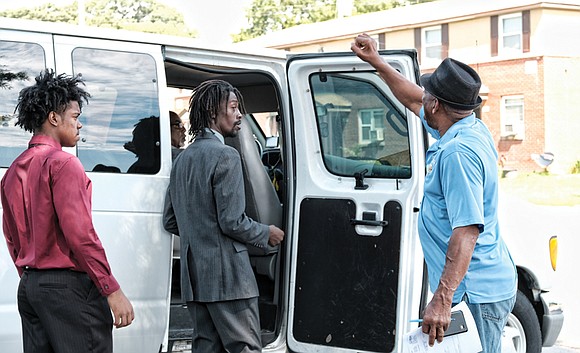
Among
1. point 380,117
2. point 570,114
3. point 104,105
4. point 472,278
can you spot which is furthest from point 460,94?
point 570,114

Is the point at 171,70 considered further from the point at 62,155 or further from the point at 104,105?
the point at 62,155

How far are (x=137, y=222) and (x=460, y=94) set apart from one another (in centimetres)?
204

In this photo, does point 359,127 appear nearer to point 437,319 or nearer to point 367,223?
point 367,223

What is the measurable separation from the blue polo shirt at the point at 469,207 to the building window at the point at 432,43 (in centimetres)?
3086

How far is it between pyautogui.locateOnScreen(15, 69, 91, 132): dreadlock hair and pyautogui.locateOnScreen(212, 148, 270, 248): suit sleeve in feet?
→ 3.57

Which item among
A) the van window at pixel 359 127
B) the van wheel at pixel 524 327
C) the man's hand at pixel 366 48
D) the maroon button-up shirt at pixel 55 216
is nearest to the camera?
the maroon button-up shirt at pixel 55 216

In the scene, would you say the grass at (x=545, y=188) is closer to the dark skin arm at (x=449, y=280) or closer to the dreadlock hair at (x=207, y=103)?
the dreadlock hair at (x=207, y=103)

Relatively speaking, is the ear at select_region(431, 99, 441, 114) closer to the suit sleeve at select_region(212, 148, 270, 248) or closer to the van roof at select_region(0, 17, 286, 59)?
the suit sleeve at select_region(212, 148, 270, 248)

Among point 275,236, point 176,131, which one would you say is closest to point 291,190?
point 275,236

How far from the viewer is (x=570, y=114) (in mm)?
32281

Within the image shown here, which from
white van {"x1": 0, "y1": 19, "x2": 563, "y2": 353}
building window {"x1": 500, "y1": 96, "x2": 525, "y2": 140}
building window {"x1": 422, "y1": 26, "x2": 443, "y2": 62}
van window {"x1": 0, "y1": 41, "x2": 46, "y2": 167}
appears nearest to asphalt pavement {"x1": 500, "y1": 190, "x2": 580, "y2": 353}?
white van {"x1": 0, "y1": 19, "x2": 563, "y2": 353}

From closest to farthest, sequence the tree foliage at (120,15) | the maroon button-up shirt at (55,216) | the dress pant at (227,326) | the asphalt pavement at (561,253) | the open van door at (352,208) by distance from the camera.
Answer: the maroon button-up shirt at (55,216), the dress pant at (227,326), the open van door at (352,208), the asphalt pavement at (561,253), the tree foliage at (120,15)

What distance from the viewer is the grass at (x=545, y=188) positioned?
24578 mm

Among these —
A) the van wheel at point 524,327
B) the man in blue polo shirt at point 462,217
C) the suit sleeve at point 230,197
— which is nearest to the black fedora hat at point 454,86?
the man in blue polo shirt at point 462,217
